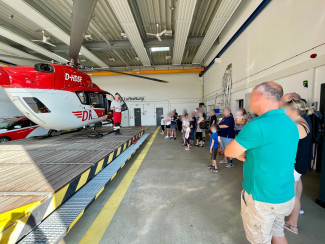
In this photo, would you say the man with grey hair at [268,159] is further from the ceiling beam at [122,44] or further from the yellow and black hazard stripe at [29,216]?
the ceiling beam at [122,44]

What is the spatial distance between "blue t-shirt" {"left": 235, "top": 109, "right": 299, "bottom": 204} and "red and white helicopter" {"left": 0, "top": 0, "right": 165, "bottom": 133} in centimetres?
312

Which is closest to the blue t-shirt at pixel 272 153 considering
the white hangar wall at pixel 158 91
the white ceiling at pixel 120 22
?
the white ceiling at pixel 120 22

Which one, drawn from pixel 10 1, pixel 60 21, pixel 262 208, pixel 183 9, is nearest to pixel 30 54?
pixel 60 21

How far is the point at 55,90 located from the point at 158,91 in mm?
10528

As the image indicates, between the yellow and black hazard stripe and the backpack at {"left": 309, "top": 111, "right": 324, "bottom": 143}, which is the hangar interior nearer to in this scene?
the yellow and black hazard stripe

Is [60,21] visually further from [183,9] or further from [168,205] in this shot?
[168,205]

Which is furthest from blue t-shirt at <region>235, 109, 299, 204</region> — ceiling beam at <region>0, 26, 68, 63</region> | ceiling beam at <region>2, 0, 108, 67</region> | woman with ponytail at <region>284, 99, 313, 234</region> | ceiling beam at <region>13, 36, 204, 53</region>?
ceiling beam at <region>0, 26, 68, 63</region>

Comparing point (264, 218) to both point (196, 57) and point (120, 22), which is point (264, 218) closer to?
point (120, 22)

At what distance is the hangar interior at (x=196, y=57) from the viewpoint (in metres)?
1.98

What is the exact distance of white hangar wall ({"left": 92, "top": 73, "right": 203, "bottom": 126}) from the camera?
545 inches

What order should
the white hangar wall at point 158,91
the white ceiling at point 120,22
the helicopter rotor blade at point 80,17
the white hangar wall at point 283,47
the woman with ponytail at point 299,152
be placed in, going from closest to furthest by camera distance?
the woman with ponytail at point 299,152 < the helicopter rotor blade at point 80,17 < the white hangar wall at point 283,47 < the white ceiling at point 120,22 < the white hangar wall at point 158,91

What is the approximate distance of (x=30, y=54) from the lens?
994 cm

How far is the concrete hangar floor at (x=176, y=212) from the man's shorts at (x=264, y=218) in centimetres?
74

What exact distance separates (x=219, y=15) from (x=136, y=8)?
3.41m
